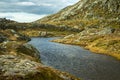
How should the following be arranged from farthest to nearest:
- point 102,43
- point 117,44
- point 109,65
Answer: point 102,43 < point 117,44 < point 109,65

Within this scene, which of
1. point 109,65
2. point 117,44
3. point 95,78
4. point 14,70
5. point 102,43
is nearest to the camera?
point 14,70

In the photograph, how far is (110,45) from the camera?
5920 inches

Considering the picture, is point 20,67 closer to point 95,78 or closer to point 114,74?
point 95,78

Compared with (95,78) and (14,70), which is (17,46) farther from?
(14,70)

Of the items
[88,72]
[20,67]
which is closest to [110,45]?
[88,72]

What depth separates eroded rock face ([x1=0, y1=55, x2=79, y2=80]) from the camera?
48.0 m

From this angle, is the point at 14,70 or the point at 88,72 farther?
the point at 88,72

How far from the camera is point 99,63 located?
109375mm

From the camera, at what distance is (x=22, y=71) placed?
4972cm

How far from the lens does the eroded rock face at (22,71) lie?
48000mm

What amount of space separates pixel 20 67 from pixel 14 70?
2115 millimetres

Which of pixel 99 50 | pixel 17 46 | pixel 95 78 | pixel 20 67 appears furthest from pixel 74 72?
pixel 99 50

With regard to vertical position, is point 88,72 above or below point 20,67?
below

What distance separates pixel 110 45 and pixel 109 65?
48.1 meters
